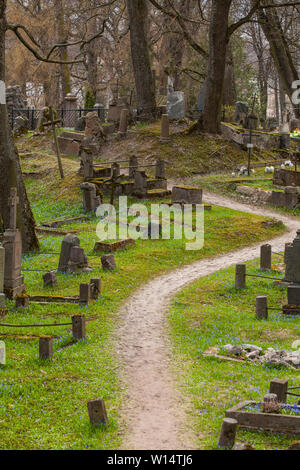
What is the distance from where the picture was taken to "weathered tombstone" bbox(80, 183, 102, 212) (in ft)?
89.4

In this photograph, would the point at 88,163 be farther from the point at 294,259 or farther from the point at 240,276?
the point at 294,259

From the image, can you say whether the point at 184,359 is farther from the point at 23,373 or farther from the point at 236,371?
the point at 23,373

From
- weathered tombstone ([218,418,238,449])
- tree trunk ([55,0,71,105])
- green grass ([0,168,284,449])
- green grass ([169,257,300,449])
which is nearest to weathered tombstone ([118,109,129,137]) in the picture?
tree trunk ([55,0,71,105])

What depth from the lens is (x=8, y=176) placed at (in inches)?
845

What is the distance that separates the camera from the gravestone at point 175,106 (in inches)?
1523

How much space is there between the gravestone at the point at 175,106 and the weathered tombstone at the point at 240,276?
2206 centimetres

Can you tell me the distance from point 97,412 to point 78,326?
392cm

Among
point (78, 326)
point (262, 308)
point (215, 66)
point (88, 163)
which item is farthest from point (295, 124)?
point (78, 326)

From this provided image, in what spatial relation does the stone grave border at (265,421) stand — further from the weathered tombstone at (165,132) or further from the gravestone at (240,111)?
→ the gravestone at (240,111)

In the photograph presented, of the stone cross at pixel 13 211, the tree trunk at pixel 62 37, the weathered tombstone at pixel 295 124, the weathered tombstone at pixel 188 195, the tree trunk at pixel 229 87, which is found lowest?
the weathered tombstone at pixel 188 195

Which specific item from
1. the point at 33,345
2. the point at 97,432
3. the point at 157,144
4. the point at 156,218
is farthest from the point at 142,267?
the point at 157,144

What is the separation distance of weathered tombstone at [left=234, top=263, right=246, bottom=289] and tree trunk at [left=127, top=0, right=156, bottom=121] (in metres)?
22.6

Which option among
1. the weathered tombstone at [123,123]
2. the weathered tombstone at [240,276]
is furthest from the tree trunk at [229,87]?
the weathered tombstone at [240,276]
